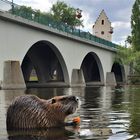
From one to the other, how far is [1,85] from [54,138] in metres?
31.8

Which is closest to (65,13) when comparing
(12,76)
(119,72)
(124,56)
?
(119,72)

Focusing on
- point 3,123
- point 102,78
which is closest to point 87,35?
point 102,78

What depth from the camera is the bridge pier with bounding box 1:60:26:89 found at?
1657 inches

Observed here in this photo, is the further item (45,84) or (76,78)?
(45,84)

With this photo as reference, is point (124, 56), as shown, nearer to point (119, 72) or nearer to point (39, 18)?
point (119, 72)

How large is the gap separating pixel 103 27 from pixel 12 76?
383 ft

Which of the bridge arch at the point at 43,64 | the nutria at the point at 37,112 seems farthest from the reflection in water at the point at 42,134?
the bridge arch at the point at 43,64

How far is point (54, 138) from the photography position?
10.7 metres

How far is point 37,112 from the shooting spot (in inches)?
455

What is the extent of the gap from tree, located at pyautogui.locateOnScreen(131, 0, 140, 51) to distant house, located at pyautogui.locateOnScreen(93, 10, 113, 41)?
58457 millimetres

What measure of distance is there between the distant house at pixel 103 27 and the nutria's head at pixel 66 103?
145012 mm

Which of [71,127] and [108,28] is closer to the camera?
[71,127]

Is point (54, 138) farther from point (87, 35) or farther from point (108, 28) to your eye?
point (108, 28)

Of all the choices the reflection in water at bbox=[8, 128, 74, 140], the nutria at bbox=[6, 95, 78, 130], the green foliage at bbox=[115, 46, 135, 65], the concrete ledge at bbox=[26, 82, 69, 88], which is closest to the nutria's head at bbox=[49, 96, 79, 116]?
the nutria at bbox=[6, 95, 78, 130]
